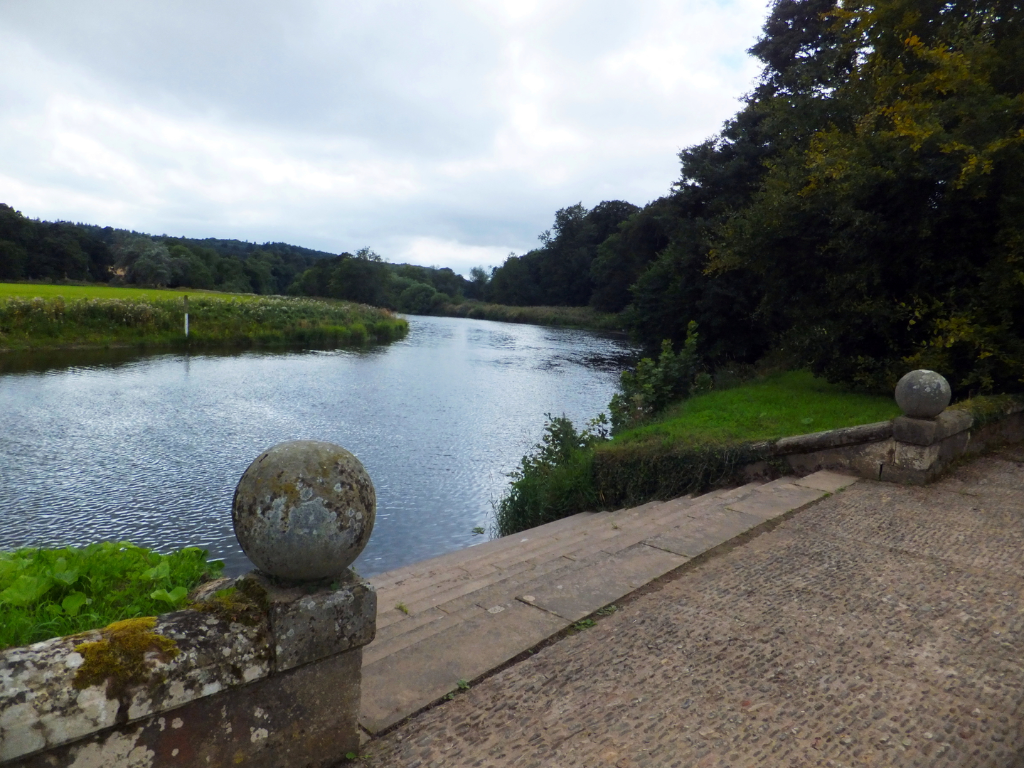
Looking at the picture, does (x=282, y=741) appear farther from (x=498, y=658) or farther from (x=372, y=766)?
(x=498, y=658)

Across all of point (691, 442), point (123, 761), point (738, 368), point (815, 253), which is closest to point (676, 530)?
point (691, 442)

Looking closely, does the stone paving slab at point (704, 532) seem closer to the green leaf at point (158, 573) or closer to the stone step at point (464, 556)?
the stone step at point (464, 556)

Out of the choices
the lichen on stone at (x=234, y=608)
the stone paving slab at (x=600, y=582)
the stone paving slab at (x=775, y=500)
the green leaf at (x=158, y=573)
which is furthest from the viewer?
the stone paving slab at (x=775, y=500)

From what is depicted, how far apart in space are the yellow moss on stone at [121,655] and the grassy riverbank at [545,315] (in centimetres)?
4974

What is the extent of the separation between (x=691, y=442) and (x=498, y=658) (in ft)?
16.9

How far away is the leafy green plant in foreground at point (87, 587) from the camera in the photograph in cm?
238

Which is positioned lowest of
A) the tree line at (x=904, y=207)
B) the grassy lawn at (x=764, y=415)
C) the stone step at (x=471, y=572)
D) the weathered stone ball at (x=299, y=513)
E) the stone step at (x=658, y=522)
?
the stone step at (x=471, y=572)

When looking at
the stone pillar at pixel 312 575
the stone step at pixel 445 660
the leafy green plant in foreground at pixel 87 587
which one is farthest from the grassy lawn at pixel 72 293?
the stone pillar at pixel 312 575

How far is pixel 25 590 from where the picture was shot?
254 centimetres

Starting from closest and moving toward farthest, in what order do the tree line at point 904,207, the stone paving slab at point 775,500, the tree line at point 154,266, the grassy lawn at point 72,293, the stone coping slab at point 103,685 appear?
the stone coping slab at point 103,685
the stone paving slab at point 775,500
the tree line at point 904,207
the grassy lawn at point 72,293
the tree line at point 154,266

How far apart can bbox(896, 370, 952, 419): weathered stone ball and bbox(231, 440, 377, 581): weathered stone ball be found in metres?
5.74

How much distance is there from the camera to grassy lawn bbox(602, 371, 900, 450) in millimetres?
7832

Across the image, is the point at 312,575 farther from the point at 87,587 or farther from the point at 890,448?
the point at 890,448

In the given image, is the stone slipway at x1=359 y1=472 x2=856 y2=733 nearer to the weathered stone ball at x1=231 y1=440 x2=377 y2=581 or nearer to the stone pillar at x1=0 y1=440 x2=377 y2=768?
the stone pillar at x1=0 y1=440 x2=377 y2=768
